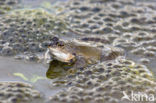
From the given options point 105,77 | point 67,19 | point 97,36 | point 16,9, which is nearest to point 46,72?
point 105,77


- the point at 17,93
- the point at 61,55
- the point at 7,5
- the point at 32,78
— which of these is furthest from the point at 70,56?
the point at 7,5

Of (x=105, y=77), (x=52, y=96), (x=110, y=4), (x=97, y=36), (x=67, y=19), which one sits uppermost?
(x=110, y=4)

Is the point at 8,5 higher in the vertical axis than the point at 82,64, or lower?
higher

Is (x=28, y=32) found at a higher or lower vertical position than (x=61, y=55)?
higher

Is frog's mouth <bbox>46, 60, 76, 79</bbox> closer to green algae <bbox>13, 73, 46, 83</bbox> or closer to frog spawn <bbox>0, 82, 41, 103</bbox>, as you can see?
green algae <bbox>13, 73, 46, 83</bbox>

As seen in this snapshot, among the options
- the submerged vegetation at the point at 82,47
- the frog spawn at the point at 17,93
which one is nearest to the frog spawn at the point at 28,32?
the submerged vegetation at the point at 82,47

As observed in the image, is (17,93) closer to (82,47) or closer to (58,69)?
(58,69)

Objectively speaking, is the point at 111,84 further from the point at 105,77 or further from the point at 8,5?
the point at 8,5

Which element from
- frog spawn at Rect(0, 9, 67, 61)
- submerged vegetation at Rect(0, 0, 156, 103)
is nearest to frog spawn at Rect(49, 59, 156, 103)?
submerged vegetation at Rect(0, 0, 156, 103)
